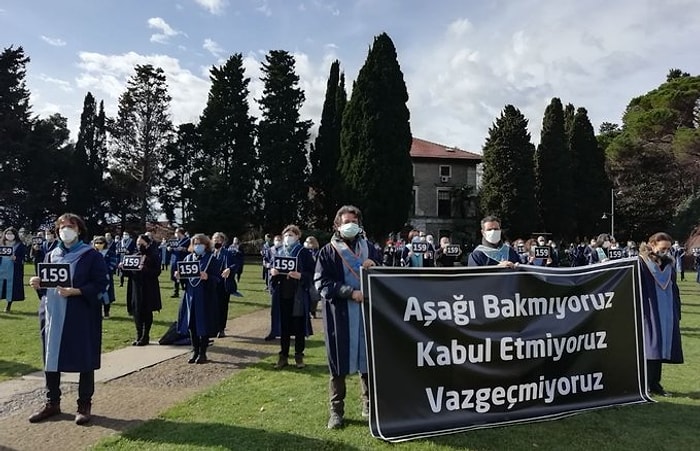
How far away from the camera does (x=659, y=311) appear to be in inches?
264

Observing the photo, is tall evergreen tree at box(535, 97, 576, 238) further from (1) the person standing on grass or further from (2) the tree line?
(1) the person standing on grass

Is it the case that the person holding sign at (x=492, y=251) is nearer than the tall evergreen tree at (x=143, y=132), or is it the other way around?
the person holding sign at (x=492, y=251)

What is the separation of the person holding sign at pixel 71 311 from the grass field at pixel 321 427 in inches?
34.1

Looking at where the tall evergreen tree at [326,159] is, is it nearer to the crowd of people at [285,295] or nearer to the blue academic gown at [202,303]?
the crowd of people at [285,295]

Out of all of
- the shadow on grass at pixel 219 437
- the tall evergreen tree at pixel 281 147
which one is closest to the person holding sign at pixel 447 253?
the shadow on grass at pixel 219 437

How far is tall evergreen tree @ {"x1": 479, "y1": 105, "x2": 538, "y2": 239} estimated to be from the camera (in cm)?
4609

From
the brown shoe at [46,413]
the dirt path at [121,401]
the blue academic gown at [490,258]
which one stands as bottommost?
the dirt path at [121,401]

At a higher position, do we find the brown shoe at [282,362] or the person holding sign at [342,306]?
the person holding sign at [342,306]

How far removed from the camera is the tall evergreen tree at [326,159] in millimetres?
46531

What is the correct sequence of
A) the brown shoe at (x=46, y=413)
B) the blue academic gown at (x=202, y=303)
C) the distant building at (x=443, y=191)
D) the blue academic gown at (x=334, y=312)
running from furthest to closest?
the distant building at (x=443, y=191), the blue academic gown at (x=202, y=303), the brown shoe at (x=46, y=413), the blue academic gown at (x=334, y=312)

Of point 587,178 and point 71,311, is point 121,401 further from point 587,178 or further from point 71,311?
point 587,178

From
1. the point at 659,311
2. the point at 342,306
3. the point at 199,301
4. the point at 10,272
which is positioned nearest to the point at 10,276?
the point at 10,272

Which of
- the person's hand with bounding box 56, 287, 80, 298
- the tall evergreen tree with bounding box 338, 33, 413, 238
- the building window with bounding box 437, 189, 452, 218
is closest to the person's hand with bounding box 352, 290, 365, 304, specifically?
the person's hand with bounding box 56, 287, 80, 298

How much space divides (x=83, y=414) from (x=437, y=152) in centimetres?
5608
